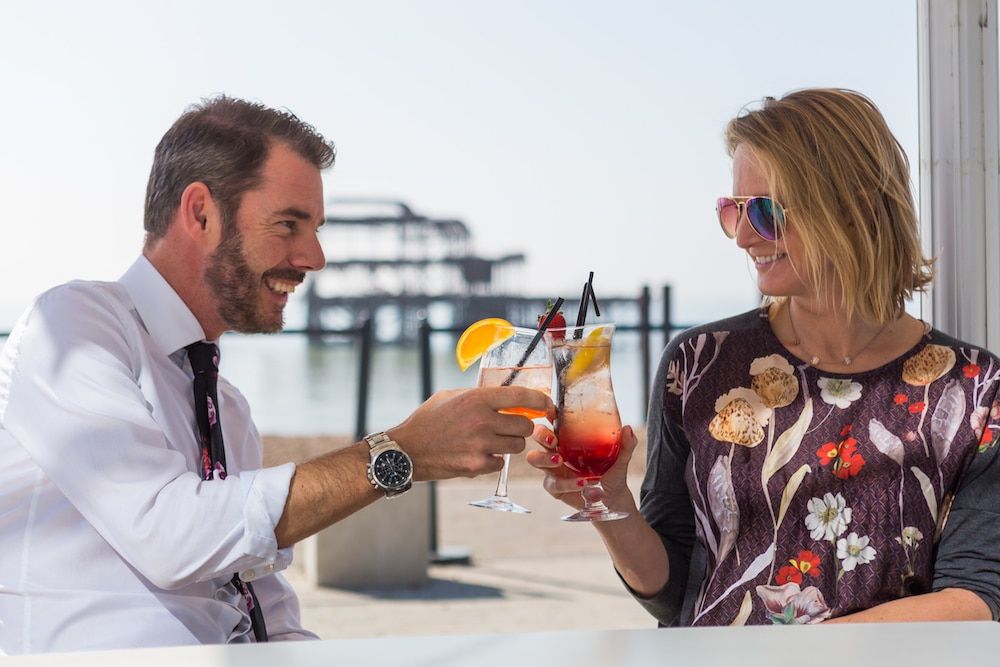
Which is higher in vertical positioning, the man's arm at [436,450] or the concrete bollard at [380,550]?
the man's arm at [436,450]

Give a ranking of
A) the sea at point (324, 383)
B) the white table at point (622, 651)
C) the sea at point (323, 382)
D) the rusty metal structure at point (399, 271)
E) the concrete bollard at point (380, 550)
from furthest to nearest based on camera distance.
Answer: the rusty metal structure at point (399, 271)
the sea at point (324, 383)
the sea at point (323, 382)
the concrete bollard at point (380, 550)
the white table at point (622, 651)

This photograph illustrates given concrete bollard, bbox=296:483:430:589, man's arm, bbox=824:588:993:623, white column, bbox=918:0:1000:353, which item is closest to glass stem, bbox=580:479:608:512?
man's arm, bbox=824:588:993:623

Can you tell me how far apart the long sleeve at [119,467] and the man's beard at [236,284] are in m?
0.26

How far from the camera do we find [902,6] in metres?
2.21

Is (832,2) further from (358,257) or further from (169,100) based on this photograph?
(169,100)

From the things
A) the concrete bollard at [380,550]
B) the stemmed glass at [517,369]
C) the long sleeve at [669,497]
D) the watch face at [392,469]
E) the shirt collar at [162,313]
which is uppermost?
the shirt collar at [162,313]

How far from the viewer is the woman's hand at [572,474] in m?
1.52

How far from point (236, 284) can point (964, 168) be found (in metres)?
1.37

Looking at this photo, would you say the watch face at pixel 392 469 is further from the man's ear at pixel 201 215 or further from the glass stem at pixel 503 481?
the man's ear at pixel 201 215

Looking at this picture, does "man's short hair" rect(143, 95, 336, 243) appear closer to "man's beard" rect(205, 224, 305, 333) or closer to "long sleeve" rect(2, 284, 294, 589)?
"man's beard" rect(205, 224, 305, 333)

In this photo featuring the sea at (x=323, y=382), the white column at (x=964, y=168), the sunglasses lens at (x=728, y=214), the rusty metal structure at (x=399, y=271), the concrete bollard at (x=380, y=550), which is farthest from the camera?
the rusty metal structure at (x=399, y=271)

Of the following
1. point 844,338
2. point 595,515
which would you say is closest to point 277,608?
point 595,515

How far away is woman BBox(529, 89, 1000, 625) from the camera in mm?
1627

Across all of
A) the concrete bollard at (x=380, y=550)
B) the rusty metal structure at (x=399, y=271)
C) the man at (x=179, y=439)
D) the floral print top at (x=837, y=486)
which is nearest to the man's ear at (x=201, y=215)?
the man at (x=179, y=439)
